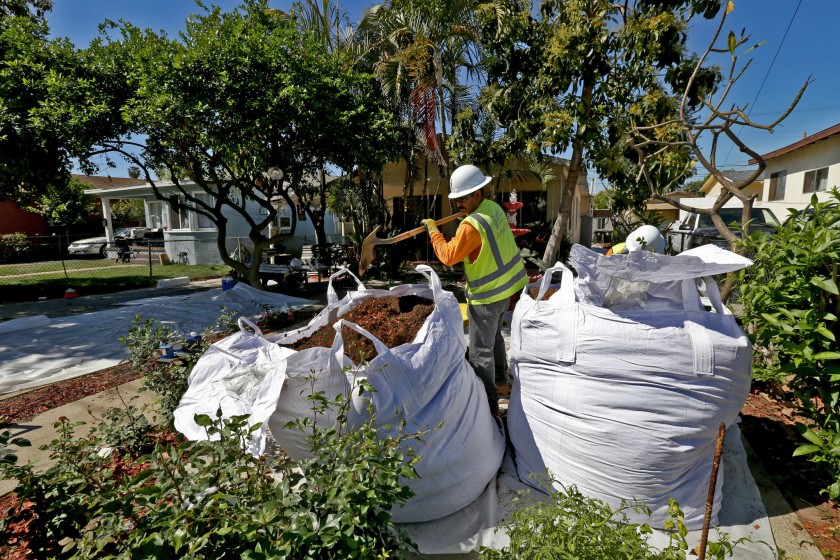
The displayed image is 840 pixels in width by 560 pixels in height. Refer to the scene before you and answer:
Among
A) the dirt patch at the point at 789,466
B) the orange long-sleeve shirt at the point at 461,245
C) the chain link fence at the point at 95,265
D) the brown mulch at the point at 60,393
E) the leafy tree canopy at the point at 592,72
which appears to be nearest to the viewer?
the dirt patch at the point at 789,466

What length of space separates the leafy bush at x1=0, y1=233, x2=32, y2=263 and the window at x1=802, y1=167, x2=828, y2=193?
25017 mm

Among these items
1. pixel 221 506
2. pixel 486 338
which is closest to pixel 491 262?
pixel 486 338

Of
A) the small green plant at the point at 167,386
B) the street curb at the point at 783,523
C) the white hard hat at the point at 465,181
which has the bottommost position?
the street curb at the point at 783,523

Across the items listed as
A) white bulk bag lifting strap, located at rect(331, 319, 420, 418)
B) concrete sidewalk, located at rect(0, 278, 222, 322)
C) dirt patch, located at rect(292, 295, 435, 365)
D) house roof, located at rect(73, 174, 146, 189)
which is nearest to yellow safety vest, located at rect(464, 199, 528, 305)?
dirt patch, located at rect(292, 295, 435, 365)

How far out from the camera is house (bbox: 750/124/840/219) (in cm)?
1085

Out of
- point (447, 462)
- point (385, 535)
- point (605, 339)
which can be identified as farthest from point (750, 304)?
point (385, 535)

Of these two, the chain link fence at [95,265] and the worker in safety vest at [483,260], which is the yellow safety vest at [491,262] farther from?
the chain link fence at [95,265]

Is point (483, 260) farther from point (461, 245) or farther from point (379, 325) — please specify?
point (379, 325)

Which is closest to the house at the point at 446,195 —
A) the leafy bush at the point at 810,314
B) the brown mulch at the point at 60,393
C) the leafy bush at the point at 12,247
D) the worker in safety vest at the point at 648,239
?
the brown mulch at the point at 60,393

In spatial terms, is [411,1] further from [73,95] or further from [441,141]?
[73,95]

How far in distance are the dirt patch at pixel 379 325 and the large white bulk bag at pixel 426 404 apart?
0.59 feet

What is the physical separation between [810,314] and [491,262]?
158 cm

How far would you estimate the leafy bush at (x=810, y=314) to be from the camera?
1983mm

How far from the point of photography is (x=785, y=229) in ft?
7.90
